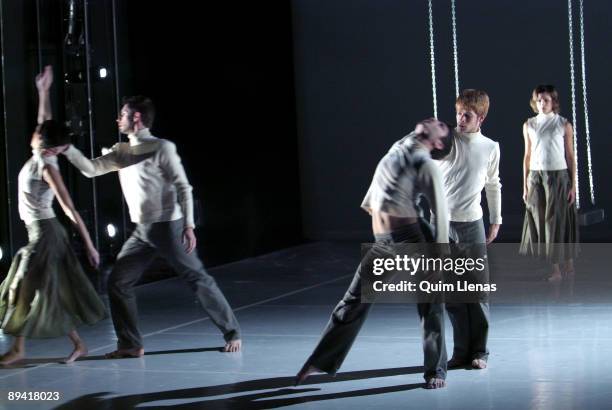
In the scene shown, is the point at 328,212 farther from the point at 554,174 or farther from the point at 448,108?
the point at 554,174

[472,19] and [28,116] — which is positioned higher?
[472,19]

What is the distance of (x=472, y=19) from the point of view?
12852 mm

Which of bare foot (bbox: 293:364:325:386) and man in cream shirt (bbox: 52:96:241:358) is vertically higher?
man in cream shirt (bbox: 52:96:241:358)

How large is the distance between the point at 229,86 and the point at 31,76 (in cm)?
288

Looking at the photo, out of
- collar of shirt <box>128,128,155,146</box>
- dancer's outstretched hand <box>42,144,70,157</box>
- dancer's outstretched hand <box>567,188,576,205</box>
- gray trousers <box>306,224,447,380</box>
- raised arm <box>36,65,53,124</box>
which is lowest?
gray trousers <box>306,224,447,380</box>

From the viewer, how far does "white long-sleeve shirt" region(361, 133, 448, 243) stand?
550cm

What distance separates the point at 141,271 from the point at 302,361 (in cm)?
106

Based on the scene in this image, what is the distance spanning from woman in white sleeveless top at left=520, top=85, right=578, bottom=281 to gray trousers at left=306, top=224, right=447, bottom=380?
3.93m

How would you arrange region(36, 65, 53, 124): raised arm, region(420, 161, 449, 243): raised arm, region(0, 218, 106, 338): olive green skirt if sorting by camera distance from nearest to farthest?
region(420, 161, 449, 243): raised arm < region(0, 218, 106, 338): olive green skirt < region(36, 65, 53, 124): raised arm

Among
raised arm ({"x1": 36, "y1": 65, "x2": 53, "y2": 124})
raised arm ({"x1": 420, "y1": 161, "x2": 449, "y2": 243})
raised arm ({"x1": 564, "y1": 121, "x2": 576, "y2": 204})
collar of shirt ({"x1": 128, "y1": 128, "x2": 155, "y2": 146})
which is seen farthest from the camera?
raised arm ({"x1": 564, "y1": 121, "x2": 576, "y2": 204})

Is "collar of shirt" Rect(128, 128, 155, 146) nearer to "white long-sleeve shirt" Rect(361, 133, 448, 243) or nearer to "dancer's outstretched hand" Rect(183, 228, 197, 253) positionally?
"dancer's outstretched hand" Rect(183, 228, 197, 253)

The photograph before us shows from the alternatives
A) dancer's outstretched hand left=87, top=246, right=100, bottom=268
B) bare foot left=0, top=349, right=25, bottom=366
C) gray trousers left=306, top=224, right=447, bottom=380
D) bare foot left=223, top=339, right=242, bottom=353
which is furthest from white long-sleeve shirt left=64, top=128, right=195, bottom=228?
gray trousers left=306, top=224, right=447, bottom=380

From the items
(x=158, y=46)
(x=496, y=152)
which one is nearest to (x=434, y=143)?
(x=496, y=152)

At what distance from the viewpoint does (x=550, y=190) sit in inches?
371
